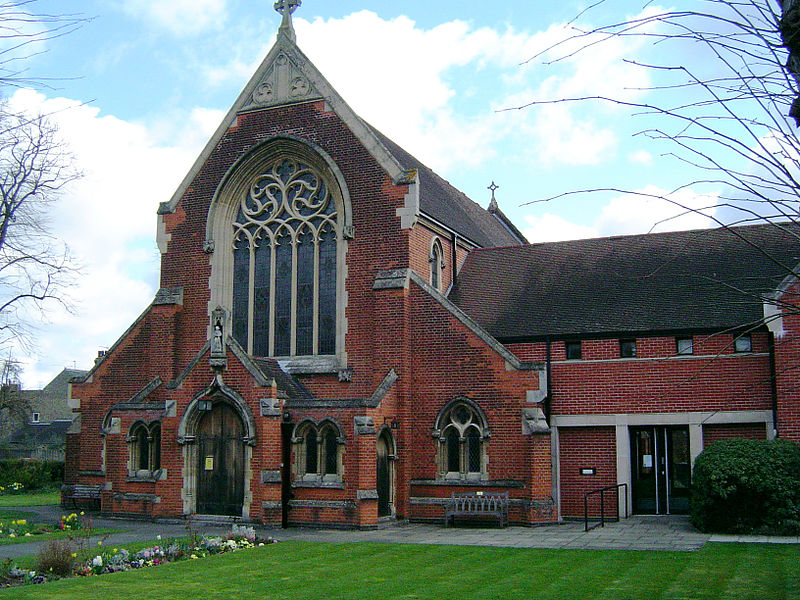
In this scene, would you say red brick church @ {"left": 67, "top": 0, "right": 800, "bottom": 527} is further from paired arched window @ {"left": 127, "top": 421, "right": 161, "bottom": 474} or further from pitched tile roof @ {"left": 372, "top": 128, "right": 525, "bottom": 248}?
pitched tile roof @ {"left": 372, "top": 128, "right": 525, "bottom": 248}

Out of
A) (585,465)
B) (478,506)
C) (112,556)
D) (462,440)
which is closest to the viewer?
(112,556)

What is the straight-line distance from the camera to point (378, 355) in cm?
2241

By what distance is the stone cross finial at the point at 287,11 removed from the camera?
25.4 m

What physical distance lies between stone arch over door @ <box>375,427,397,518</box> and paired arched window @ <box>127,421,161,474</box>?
242 inches

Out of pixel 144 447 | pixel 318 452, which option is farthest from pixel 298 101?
pixel 144 447

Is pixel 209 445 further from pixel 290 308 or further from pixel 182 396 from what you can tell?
pixel 290 308

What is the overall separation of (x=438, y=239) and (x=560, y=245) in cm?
432

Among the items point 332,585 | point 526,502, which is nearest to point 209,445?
point 526,502

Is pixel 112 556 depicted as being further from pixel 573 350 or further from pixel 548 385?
pixel 573 350

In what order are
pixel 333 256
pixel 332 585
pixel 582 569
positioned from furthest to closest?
pixel 333 256 → pixel 582 569 → pixel 332 585

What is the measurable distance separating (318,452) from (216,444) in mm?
2686

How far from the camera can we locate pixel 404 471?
71.7 feet

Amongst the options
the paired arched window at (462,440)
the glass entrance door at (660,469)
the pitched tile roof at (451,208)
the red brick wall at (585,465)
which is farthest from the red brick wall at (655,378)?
the pitched tile roof at (451,208)

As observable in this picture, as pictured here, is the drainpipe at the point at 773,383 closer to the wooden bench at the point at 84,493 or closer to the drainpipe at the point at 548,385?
the drainpipe at the point at 548,385
